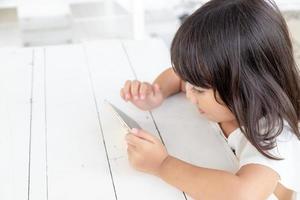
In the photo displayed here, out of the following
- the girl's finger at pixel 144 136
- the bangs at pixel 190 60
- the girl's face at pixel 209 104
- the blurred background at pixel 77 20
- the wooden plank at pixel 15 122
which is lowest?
the blurred background at pixel 77 20

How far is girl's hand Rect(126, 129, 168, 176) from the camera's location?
0.73 metres

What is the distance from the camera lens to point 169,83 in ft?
3.23

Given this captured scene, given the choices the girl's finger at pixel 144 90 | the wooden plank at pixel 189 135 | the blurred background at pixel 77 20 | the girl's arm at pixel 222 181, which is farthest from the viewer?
the blurred background at pixel 77 20

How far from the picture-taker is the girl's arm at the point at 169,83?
98cm

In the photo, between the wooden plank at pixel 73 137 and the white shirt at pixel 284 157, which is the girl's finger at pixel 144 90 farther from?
the white shirt at pixel 284 157

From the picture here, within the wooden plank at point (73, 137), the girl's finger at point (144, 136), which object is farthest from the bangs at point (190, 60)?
the wooden plank at point (73, 137)

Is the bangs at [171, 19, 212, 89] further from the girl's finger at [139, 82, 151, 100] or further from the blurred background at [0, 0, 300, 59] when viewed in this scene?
the blurred background at [0, 0, 300, 59]

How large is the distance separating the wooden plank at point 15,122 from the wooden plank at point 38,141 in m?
0.01

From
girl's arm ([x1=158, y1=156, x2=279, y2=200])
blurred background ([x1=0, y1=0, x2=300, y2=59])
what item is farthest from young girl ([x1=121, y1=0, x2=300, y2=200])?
blurred background ([x1=0, y1=0, x2=300, y2=59])

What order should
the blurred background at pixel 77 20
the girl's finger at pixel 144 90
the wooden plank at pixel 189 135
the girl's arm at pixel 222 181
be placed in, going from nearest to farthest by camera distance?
the girl's arm at pixel 222 181 < the wooden plank at pixel 189 135 < the girl's finger at pixel 144 90 < the blurred background at pixel 77 20

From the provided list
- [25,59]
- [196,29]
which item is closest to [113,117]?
[196,29]

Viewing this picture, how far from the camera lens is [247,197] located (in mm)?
638

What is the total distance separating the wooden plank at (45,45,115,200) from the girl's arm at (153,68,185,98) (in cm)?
17

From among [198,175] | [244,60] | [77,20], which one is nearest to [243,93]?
[244,60]
